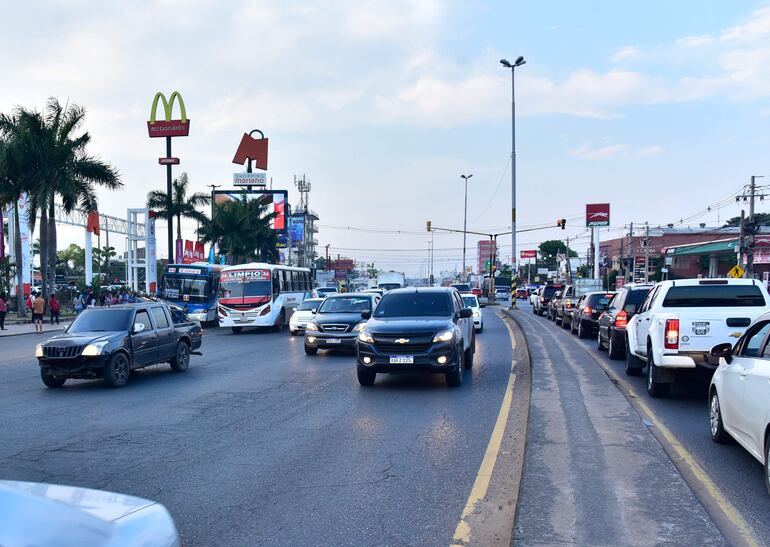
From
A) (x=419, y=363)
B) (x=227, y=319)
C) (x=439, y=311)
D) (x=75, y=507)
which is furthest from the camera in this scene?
(x=227, y=319)

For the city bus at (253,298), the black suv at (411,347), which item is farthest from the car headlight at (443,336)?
the city bus at (253,298)

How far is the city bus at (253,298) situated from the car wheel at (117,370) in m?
15.8

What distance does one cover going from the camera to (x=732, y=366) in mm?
7621

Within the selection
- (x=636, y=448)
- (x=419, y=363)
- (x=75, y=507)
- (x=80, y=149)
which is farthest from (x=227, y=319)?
(x=75, y=507)

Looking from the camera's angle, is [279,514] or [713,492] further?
[713,492]

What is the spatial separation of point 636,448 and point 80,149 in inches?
1502

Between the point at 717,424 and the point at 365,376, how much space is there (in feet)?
21.3

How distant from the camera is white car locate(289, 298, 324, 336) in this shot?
27.1 m

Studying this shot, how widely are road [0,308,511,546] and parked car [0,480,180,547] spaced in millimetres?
2073

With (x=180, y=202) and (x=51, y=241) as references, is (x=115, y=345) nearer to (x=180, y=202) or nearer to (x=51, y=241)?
(x=51, y=241)

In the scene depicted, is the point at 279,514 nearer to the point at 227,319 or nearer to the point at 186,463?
the point at 186,463

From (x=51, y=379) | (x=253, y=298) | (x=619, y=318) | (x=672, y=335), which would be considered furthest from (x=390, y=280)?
(x=672, y=335)

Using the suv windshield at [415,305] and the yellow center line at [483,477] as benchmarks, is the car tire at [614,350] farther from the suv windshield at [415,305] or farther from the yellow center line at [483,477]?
the yellow center line at [483,477]

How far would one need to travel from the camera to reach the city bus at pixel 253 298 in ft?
98.2
